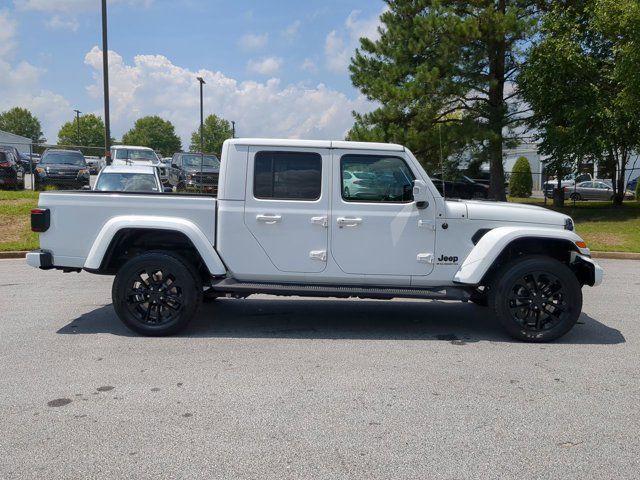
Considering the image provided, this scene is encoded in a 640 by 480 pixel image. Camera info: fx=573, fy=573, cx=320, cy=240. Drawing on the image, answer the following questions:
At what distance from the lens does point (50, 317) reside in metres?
6.62

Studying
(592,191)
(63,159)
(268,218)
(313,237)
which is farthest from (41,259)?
(592,191)

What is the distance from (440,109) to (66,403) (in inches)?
669

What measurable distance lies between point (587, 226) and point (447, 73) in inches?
254

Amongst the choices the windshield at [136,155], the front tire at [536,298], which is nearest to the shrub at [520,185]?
the windshield at [136,155]

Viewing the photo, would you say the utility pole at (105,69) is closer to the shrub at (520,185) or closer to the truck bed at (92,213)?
the truck bed at (92,213)

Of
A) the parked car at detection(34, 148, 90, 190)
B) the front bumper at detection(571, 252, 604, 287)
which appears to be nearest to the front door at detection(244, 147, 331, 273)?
the front bumper at detection(571, 252, 604, 287)

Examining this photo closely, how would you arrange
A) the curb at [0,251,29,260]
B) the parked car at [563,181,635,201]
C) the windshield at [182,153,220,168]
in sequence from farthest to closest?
1. the parked car at [563,181,635,201]
2. the windshield at [182,153,220,168]
3. the curb at [0,251,29,260]

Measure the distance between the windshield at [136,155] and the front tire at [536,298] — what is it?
66.8 feet

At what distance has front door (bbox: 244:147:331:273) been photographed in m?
5.68

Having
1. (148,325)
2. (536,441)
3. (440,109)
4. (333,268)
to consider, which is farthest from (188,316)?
(440,109)

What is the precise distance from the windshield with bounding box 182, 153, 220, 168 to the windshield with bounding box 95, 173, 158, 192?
10106 mm

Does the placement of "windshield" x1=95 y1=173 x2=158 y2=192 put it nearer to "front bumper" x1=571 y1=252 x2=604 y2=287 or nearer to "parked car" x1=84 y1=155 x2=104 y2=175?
"front bumper" x1=571 y1=252 x2=604 y2=287

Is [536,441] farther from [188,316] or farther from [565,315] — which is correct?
[188,316]

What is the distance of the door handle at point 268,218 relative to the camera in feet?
18.6
